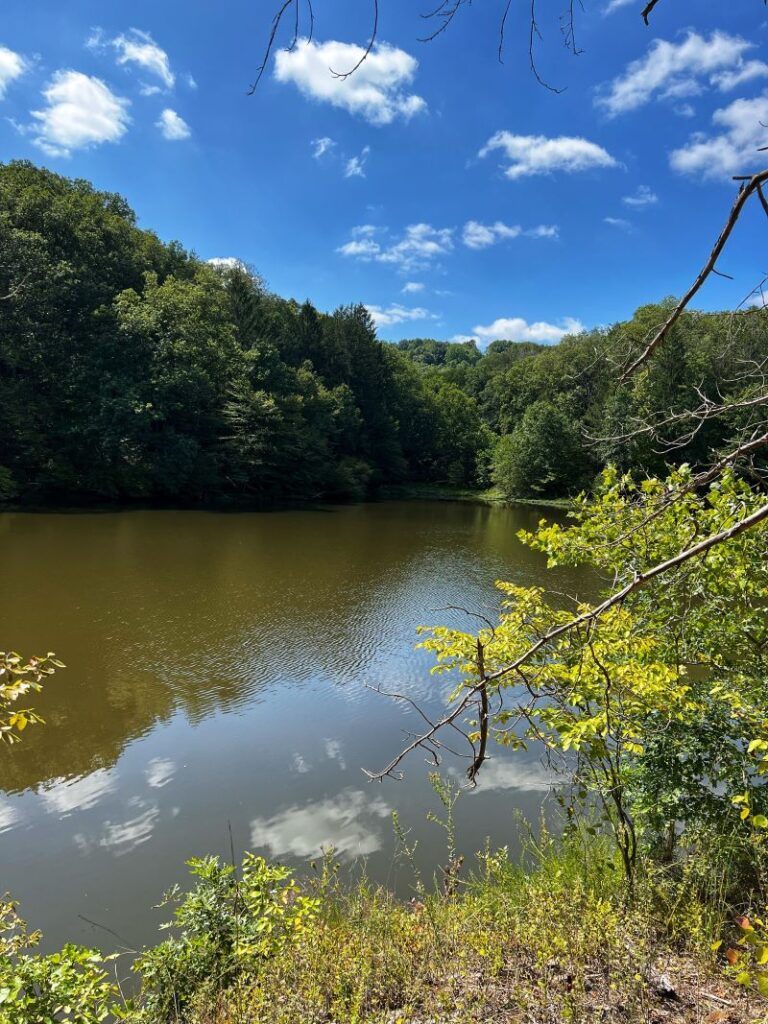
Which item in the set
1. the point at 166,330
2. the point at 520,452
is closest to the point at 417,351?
the point at 520,452

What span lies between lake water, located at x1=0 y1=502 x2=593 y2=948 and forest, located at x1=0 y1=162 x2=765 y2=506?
9.11 meters

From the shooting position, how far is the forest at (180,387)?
25125mm

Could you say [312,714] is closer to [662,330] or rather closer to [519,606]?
[519,606]

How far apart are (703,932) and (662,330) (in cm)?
309

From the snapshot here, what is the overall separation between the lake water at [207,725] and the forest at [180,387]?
9115 millimetres

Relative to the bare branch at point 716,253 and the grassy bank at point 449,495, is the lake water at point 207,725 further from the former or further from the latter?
the grassy bank at point 449,495

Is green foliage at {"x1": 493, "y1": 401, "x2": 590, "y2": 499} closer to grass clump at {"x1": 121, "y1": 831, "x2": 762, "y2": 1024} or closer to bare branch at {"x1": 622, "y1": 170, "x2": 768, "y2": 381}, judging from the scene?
grass clump at {"x1": 121, "y1": 831, "x2": 762, "y2": 1024}

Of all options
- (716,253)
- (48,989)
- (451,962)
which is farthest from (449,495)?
(716,253)

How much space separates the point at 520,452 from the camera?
41656 millimetres

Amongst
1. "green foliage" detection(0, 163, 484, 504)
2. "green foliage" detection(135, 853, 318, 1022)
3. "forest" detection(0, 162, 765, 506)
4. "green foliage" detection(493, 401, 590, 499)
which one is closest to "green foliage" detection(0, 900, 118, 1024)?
"green foliage" detection(135, 853, 318, 1022)

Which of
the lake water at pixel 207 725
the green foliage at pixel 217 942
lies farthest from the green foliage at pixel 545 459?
the green foliage at pixel 217 942

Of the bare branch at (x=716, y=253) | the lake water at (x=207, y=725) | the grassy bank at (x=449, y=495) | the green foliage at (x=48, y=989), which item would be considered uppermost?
the bare branch at (x=716, y=253)

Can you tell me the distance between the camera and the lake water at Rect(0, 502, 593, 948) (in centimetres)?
506

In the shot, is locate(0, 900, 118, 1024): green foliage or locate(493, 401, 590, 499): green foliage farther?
locate(493, 401, 590, 499): green foliage
